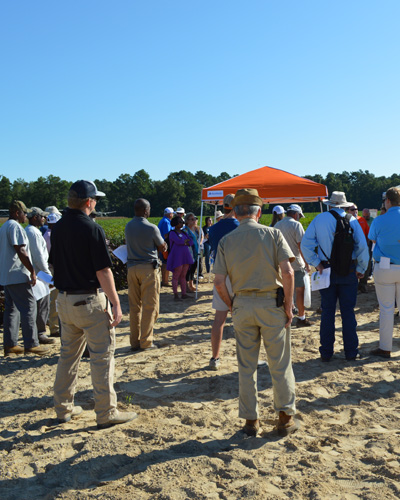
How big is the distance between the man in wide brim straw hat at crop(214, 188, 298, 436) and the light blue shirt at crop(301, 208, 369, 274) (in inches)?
79.1

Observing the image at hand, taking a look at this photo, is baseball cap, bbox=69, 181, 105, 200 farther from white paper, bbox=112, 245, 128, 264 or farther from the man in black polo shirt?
white paper, bbox=112, 245, 128, 264

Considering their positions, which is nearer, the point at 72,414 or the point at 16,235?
the point at 72,414

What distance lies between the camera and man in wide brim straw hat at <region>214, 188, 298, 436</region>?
3414mm

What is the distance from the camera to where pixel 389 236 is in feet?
17.6

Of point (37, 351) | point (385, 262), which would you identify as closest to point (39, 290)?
point (37, 351)

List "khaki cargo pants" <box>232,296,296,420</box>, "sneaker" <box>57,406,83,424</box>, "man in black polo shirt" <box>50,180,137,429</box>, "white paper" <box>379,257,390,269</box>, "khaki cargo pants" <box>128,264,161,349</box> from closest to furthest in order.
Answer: "khaki cargo pants" <box>232,296,296,420</box>
"man in black polo shirt" <box>50,180,137,429</box>
"sneaker" <box>57,406,83,424</box>
"white paper" <box>379,257,390,269</box>
"khaki cargo pants" <box>128,264,161,349</box>

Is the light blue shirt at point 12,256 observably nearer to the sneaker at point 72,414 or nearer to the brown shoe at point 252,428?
the sneaker at point 72,414

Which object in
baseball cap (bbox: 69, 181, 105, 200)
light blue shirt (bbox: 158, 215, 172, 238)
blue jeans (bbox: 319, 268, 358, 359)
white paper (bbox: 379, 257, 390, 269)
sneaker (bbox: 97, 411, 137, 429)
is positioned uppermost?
baseball cap (bbox: 69, 181, 105, 200)

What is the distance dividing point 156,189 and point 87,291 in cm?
8847

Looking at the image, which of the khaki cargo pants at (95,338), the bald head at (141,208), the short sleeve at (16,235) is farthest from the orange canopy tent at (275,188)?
the khaki cargo pants at (95,338)

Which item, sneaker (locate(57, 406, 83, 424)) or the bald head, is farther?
the bald head

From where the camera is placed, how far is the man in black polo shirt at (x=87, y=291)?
353 centimetres

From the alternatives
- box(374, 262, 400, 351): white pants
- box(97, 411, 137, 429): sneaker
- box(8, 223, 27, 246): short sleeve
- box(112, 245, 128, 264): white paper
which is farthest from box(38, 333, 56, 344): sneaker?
box(374, 262, 400, 351): white pants

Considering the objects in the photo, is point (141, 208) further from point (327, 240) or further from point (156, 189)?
point (156, 189)
